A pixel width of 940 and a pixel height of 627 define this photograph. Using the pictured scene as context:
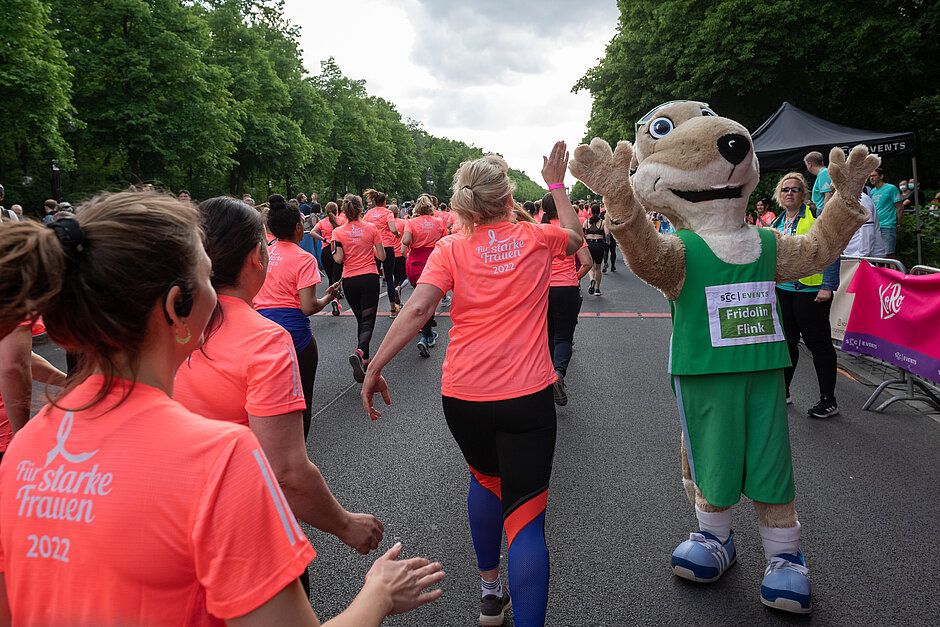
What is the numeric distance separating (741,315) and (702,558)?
3.99 ft

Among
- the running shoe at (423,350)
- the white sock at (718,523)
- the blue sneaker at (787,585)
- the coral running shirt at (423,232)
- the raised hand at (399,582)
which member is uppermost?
the coral running shirt at (423,232)

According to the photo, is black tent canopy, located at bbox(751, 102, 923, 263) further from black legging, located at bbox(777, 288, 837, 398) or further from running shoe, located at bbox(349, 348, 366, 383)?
running shoe, located at bbox(349, 348, 366, 383)

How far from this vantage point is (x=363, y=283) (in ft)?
25.8

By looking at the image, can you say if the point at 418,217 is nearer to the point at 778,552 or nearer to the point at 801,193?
the point at 801,193

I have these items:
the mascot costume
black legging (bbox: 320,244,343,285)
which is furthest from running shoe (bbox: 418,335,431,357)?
the mascot costume

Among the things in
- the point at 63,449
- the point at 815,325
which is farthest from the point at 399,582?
the point at 815,325

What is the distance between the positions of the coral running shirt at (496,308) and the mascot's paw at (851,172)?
5.38 ft

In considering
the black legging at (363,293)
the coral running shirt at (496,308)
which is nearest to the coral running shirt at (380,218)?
the black legging at (363,293)

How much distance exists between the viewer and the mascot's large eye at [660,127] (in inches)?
131

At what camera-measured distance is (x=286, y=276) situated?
444 centimetres

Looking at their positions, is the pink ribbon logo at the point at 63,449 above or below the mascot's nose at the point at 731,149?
below

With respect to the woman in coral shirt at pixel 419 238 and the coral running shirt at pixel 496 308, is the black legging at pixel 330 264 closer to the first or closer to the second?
the woman in coral shirt at pixel 419 238

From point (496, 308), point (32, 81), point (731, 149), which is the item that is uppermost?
point (32, 81)

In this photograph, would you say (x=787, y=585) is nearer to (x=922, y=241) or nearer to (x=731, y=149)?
(x=731, y=149)
